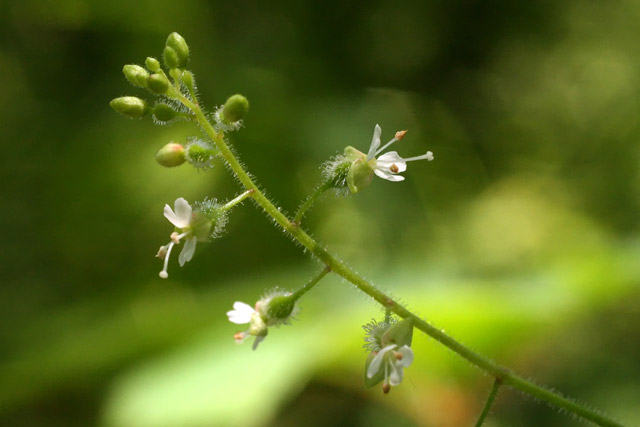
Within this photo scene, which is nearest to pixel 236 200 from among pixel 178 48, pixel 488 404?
pixel 178 48

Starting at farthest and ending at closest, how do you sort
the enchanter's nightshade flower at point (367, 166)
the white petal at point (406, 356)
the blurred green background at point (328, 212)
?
the blurred green background at point (328, 212), the enchanter's nightshade flower at point (367, 166), the white petal at point (406, 356)

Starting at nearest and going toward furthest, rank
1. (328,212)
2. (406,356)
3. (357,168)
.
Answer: (406,356) → (357,168) → (328,212)

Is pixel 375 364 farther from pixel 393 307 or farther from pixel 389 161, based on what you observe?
pixel 389 161

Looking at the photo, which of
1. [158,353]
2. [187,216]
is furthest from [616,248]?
[187,216]

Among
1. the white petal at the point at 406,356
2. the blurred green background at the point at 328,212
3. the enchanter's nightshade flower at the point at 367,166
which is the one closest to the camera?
the white petal at the point at 406,356

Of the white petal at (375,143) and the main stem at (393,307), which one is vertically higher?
the white petal at (375,143)

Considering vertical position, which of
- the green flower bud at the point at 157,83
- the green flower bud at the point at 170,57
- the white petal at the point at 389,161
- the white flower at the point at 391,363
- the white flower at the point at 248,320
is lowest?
the white flower at the point at 248,320

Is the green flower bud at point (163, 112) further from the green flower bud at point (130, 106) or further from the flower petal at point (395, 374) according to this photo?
the flower petal at point (395, 374)

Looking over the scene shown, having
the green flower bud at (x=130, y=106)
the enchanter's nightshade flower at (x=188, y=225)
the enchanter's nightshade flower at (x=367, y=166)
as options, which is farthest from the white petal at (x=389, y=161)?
the green flower bud at (x=130, y=106)
